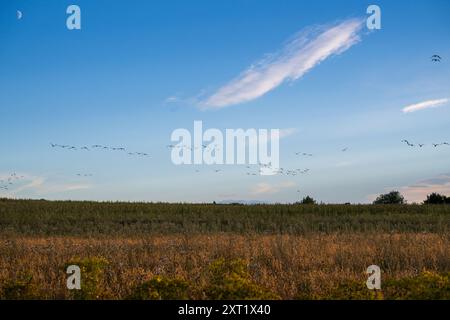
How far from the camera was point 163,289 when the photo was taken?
5863mm

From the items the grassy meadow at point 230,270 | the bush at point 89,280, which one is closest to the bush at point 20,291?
the grassy meadow at point 230,270

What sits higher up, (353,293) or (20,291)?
(353,293)

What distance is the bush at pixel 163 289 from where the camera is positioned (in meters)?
5.78

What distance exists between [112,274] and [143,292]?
4.61 m

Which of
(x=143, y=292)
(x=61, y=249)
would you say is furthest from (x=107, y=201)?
(x=143, y=292)

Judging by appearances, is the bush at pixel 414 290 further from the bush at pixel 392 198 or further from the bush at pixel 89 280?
the bush at pixel 392 198

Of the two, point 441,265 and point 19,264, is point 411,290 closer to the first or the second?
point 441,265

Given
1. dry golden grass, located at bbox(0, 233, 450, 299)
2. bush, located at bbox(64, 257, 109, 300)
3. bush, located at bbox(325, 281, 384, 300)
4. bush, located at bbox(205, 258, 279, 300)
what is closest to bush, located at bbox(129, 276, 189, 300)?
bush, located at bbox(205, 258, 279, 300)

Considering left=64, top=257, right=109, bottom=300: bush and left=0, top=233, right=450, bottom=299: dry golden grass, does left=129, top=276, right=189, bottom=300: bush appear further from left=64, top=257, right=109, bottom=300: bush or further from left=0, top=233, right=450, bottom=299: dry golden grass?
left=0, top=233, right=450, bottom=299: dry golden grass

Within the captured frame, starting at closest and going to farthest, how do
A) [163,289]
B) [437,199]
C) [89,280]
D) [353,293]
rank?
[353,293]
[163,289]
[89,280]
[437,199]

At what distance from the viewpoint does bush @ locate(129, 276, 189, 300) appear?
19.0 ft

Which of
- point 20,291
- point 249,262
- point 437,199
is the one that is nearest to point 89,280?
point 20,291

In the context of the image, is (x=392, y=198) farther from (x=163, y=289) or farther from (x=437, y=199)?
(x=163, y=289)
